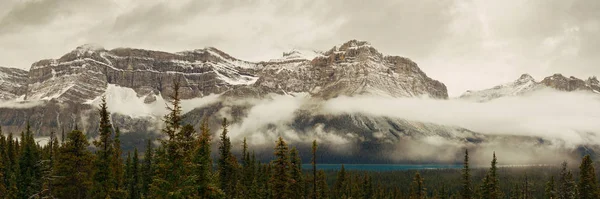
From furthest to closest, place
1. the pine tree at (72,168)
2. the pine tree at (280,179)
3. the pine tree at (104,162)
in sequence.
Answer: the pine tree at (280,179) → the pine tree at (72,168) → the pine tree at (104,162)

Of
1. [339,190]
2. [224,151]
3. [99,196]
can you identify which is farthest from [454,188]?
[99,196]

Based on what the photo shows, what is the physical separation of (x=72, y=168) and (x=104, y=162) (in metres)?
3.22

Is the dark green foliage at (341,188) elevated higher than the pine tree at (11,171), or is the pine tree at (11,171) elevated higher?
the pine tree at (11,171)

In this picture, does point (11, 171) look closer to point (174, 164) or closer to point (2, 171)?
point (2, 171)

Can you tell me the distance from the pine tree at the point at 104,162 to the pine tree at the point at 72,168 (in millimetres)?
991

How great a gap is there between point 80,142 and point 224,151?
2202 cm

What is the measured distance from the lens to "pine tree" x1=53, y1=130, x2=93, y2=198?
50.2 meters

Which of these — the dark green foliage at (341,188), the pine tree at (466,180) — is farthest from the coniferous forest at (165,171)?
the dark green foliage at (341,188)

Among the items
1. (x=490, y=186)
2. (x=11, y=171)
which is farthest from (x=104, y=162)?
(x=490, y=186)

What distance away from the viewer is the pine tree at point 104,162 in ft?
160

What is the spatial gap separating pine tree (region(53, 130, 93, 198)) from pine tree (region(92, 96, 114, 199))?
991mm

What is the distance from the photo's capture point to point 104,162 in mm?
50469

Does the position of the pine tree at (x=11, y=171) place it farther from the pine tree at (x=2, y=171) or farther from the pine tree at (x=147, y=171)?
the pine tree at (x=147, y=171)

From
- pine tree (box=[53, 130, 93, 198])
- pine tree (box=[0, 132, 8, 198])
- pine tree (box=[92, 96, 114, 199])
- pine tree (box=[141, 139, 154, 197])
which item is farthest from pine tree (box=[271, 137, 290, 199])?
pine tree (box=[0, 132, 8, 198])
